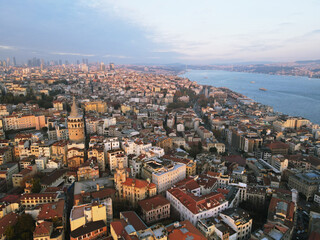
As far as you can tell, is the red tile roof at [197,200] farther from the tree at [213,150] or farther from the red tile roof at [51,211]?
the tree at [213,150]

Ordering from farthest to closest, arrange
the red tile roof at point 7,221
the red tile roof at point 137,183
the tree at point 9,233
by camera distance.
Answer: the red tile roof at point 137,183 < the red tile roof at point 7,221 < the tree at point 9,233

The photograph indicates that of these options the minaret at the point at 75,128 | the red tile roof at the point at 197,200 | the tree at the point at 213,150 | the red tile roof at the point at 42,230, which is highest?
the minaret at the point at 75,128

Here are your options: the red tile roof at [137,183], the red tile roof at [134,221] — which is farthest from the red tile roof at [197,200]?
the red tile roof at [134,221]

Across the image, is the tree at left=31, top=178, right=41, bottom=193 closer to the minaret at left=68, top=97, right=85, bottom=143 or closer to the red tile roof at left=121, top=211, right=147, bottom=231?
the red tile roof at left=121, top=211, right=147, bottom=231

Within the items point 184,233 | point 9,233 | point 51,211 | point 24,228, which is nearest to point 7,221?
point 9,233

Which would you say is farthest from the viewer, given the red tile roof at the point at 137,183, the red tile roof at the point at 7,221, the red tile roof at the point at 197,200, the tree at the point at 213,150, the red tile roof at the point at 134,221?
the tree at the point at 213,150

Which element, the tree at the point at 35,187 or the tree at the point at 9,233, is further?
the tree at the point at 35,187

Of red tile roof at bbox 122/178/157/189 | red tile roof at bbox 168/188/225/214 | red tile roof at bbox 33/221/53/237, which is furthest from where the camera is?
red tile roof at bbox 122/178/157/189

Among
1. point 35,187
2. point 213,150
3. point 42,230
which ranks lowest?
point 213,150

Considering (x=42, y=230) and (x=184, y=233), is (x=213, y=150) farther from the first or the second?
(x=42, y=230)

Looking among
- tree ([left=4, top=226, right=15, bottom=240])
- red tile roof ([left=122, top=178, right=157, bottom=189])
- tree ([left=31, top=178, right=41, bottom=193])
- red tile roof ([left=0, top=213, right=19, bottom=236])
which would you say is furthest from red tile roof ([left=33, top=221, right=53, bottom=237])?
red tile roof ([left=122, top=178, right=157, bottom=189])

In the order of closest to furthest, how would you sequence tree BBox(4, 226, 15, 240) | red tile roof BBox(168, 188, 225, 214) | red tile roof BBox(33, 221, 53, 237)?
1. red tile roof BBox(33, 221, 53, 237)
2. tree BBox(4, 226, 15, 240)
3. red tile roof BBox(168, 188, 225, 214)

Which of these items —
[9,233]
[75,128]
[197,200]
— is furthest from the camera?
[75,128]

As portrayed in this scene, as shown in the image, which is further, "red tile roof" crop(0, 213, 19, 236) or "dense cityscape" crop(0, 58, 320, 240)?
"dense cityscape" crop(0, 58, 320, 240)
